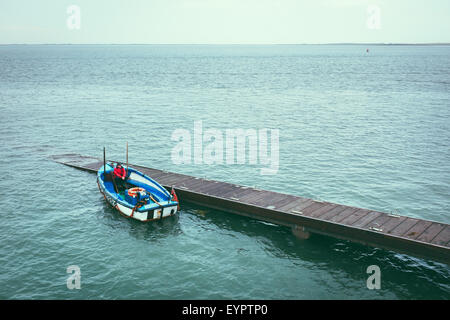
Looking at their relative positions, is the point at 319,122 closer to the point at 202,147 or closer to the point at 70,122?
the point at 202,147

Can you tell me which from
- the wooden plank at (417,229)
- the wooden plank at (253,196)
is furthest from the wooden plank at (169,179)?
the wooden plank at (417,229)

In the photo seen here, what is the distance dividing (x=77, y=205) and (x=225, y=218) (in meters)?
11.4

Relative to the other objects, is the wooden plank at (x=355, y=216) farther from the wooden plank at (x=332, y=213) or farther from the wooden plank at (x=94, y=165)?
the wooden plank at (x=94, y=165)

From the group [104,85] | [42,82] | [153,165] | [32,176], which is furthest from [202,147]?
[42,82]

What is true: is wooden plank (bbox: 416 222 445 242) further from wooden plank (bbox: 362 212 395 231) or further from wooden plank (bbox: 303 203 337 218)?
wooden plank (bbox: 303 203 337 218)

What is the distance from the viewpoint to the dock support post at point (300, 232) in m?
25.3

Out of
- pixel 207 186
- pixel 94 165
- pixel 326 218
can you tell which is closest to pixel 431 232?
A: pixel 326 218

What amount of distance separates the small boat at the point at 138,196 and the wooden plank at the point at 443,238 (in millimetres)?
15954

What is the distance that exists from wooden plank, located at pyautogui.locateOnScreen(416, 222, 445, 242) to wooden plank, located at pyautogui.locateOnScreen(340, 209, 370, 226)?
11.9 feet

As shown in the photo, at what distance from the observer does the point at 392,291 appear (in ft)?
68.1

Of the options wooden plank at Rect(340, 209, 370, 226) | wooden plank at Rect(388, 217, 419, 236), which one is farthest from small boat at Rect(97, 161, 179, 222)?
wooden plank at Rect(388, 217, 419, 236)

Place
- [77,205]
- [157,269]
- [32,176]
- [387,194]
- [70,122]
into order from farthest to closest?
[70,122], [32,176], [387,194], [77,205], [157,269]

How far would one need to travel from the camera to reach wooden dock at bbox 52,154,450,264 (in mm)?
22219

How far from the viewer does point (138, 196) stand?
28078mm
